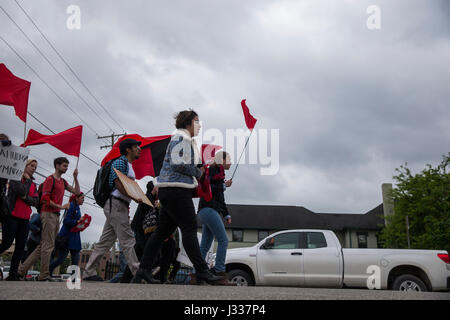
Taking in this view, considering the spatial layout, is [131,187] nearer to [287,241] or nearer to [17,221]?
[17,221]

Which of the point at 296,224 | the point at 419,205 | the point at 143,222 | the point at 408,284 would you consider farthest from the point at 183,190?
the point at 296,224

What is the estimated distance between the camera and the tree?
91.5 feet

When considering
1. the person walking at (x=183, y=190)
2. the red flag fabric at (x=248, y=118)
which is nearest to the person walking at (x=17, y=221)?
the person walking at (x=183, y=190)

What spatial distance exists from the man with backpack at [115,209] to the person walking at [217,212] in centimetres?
94

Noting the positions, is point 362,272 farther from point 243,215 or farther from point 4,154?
point 243,215

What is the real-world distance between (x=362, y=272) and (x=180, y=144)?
19.9 ft

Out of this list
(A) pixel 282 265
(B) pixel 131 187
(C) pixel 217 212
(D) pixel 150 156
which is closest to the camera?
(B) pixel 131 187

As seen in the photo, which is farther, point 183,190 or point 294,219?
point 294,219

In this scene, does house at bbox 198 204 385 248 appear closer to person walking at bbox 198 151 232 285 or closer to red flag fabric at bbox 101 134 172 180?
red flag fabric at bbox 101 134 172 180

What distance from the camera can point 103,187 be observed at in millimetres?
5348

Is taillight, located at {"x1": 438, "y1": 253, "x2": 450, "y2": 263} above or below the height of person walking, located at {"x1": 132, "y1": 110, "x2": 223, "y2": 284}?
below

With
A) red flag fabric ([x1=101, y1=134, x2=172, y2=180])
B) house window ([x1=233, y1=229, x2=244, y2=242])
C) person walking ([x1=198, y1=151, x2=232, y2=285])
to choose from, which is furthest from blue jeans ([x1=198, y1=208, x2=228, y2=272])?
house window ([x1=233, y1=229, x2=244, y2=242])

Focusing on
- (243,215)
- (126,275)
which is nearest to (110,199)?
(126,275)

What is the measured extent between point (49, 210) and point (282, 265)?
16.9 feet
